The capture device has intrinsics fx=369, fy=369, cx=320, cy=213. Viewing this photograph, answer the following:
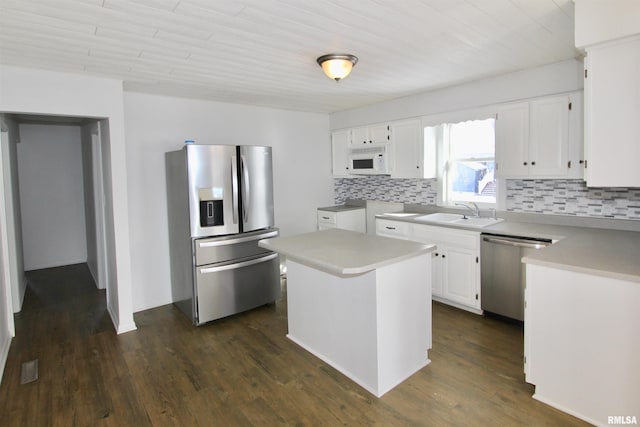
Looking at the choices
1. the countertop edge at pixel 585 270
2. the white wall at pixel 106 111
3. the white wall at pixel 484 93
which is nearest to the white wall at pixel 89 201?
the white wall at pixel 106 111

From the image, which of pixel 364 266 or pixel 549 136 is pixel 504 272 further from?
pixel 364 266

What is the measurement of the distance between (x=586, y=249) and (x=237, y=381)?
2.45 metres

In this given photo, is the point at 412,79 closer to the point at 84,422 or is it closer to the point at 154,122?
the point at 154,122

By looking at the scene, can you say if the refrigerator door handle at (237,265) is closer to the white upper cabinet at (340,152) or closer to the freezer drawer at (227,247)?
the freezer drawer at (227,247)

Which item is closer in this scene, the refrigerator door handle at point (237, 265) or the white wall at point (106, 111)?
the white wall at point (106, 111)

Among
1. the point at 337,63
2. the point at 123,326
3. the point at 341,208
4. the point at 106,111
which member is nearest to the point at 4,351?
the point at 123,326

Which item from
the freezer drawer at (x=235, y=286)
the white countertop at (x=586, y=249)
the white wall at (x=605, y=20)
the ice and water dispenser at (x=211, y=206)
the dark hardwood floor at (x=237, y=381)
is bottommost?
the dark hardwood floor at (x=237, y=381)

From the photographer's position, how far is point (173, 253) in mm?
3848

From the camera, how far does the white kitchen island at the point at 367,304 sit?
2.29m

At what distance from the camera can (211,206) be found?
348 centimetres

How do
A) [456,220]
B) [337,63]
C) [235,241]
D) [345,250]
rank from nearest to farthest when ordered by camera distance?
1. [345,250]
2. [337,63]
3. [235,241]
4. [456,220]

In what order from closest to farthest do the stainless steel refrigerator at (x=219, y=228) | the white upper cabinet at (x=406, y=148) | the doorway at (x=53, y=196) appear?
the stainless steel refrigerator at (x=219, y=228) → the white upper cabinet at (x=406, y=148) → the doorway at (x=53, y=196)

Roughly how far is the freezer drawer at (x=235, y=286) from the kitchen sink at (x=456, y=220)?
1675 millimetres

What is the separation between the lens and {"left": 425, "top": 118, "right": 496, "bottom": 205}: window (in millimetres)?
3812
